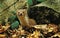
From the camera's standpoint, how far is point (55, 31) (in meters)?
2.65

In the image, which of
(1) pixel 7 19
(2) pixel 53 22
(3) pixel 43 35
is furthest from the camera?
(1) pixel 7 19

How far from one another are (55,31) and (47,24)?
204mm

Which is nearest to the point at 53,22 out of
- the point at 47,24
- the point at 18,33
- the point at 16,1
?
the point at 47,24

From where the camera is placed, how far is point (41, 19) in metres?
2.84

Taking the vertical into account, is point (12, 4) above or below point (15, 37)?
above

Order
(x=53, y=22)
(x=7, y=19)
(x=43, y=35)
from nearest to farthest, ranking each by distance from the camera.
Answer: (x=43, y=35)
(x=53, y=22)
(x=7, y=19)

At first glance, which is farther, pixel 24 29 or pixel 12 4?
pixel 12 4

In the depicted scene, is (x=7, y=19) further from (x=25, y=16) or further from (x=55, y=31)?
(x=55, y=31)

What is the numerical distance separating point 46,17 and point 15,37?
1.75 feet

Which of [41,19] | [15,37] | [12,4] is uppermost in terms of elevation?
[12,4]

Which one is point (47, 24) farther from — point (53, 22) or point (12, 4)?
point (12, 4)

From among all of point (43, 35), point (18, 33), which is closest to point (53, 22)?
point (43, 35)

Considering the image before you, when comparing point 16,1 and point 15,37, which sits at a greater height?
point 16,1

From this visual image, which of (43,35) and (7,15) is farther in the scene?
(7,15)
